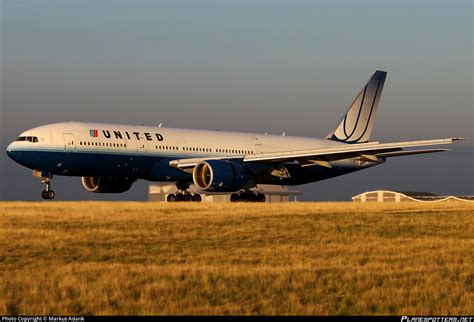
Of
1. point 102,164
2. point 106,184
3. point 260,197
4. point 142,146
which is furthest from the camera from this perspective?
point 260,197

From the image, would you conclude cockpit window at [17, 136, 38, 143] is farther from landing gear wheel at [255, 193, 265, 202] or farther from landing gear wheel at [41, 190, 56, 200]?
landing gear wheel at [255, 193, 265, 202]

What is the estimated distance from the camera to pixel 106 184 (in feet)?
174

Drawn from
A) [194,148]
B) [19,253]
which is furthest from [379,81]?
[19,253]

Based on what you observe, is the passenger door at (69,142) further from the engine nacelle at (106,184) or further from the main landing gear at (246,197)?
the main landing gear at (246,197)

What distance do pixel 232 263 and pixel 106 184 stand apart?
1191 inches

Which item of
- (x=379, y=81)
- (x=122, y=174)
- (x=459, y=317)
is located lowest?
(x=459, y=317)

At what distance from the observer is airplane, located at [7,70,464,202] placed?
46.8 m

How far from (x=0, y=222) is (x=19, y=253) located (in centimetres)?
704

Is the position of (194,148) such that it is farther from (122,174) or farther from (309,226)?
(309,226)

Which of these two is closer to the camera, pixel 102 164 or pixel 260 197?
pixel 102 164

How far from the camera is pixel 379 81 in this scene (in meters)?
66.1

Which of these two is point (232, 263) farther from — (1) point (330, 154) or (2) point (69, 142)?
(1) point (330, 154)
